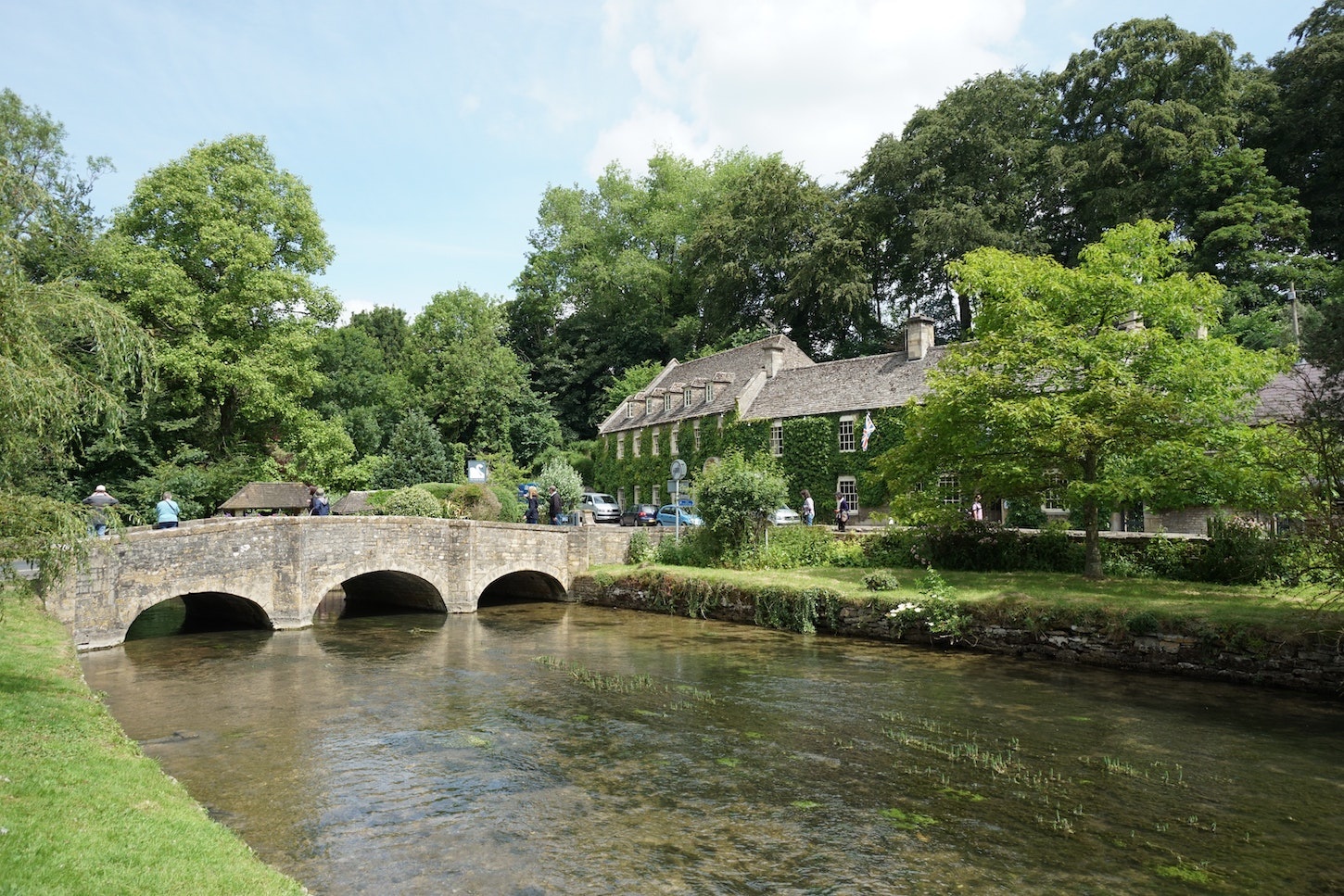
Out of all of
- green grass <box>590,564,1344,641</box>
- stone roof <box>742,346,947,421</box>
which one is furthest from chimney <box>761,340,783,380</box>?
green grass <box>590,564,1344,641</box>

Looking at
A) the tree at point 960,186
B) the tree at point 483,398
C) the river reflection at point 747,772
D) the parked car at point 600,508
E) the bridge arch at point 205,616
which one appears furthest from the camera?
the tree at point 483,398

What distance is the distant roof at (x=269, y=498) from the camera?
32.9 m

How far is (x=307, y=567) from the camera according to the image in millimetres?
24531

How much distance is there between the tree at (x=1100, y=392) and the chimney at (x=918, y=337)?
47.7 feet

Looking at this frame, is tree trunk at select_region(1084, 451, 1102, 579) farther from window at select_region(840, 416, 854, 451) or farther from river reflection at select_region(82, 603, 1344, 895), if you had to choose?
window at select_region(840, 416, 854, 451)

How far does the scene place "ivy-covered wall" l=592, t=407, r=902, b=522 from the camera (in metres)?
36.7

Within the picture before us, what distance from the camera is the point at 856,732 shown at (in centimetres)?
1363

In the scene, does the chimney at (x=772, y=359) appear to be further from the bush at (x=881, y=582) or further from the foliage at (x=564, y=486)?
the bush at (x=881, y=582)

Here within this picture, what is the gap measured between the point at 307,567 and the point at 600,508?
2206cm

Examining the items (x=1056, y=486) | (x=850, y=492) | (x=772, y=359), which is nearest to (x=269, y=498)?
(x=850, y=492)

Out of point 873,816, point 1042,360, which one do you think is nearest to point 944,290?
point 1042,360

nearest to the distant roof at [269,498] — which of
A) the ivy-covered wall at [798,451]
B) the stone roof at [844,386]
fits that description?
the ivy-covered wall at [798,451]

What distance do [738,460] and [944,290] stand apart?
1068 inches

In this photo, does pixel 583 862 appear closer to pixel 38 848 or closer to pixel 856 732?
pixel 38 848
